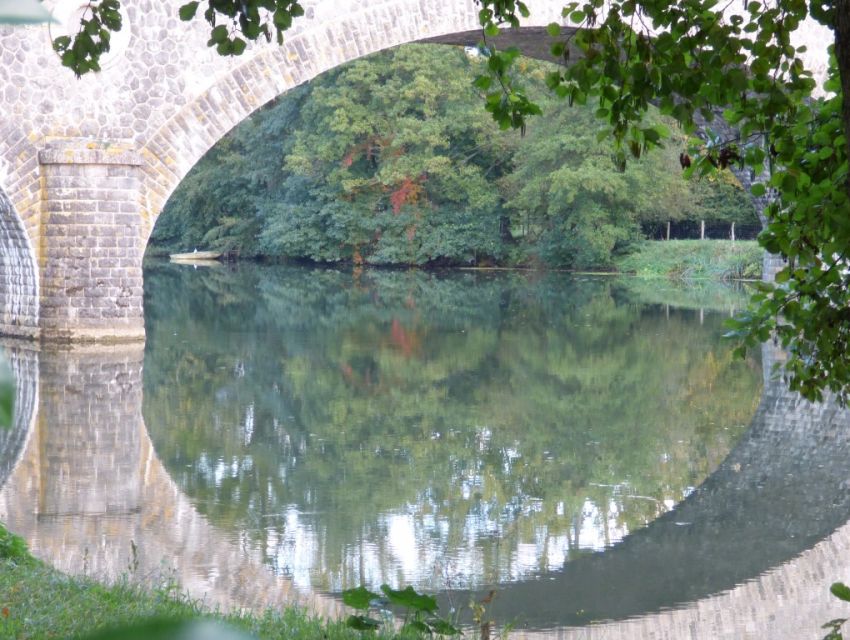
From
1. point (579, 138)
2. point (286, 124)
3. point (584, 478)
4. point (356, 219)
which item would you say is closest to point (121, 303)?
point (584, 478)

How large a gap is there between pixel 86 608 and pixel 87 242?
10.5m

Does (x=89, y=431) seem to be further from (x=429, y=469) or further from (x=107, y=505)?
(x=429, y=469)

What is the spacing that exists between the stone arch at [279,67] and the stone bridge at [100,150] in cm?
2

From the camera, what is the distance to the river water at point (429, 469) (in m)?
5.59

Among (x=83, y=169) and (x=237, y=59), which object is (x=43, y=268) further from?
(x=237, y=59)

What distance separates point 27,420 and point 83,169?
16.8 ft

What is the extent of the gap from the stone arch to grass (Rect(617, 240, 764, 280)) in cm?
1777

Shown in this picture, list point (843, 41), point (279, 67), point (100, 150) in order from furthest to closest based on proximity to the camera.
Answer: point (279, 67), point (100, 150), point (843, 41)

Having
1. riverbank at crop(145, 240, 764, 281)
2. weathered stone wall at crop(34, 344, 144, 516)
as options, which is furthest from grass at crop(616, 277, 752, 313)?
weathered stone wall at crop(34, 344, 144, 516)

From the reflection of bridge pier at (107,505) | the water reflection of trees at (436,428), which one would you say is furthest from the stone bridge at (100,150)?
the reflection of bridge pier at (107,505)

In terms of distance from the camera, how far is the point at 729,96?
11.8 feet

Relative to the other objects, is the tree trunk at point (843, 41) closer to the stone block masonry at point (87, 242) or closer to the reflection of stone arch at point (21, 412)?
the reflection of stone arch at point (21, 412)

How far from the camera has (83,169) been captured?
1381 centimetres

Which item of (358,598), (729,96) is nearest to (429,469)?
(358,598)
